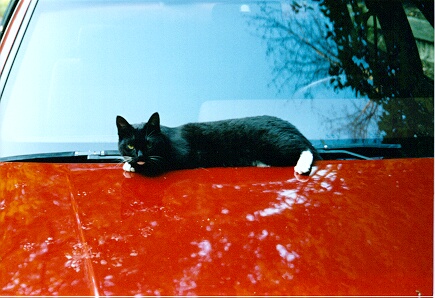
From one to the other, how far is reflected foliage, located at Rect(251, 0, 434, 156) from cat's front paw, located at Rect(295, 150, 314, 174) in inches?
11.4

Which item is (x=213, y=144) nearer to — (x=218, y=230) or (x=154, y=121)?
(x=154, y=121)

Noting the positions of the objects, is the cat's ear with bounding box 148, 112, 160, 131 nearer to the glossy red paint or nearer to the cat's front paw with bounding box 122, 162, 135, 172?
the cat's front paw with bounding box 122, 162, 135, 172

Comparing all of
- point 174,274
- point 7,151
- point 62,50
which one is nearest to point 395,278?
point 174,274

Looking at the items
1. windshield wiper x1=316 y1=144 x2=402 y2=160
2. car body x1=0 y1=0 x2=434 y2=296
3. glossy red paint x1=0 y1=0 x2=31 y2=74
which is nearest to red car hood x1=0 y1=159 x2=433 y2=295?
car body x1=0 y1=0 x2=434 y2=296

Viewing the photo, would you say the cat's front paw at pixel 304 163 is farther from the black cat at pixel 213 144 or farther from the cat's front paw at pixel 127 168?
the cat's front paw at pixel 127 168

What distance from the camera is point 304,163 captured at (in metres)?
2.08

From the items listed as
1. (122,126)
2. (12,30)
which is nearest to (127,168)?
(122,126)

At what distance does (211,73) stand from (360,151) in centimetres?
74

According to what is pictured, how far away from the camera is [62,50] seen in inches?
95.6

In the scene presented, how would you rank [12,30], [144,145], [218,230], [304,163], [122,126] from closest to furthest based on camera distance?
[218,230], [304,163], [122,126], [144,145], [12,30]

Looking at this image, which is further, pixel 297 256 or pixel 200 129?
pixel 200 129

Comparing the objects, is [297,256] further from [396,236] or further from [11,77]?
[11,77]

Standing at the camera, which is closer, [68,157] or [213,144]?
[68,157]

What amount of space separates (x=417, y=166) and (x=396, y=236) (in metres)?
0.55
